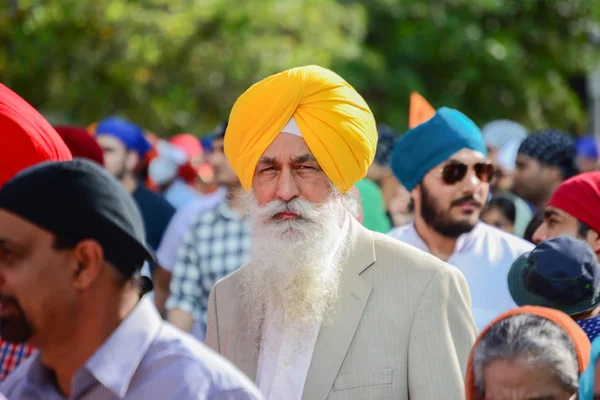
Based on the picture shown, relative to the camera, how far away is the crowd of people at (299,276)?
2.82 m

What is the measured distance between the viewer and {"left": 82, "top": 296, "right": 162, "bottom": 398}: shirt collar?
2.79 m

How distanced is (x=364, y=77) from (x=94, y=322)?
16227mm

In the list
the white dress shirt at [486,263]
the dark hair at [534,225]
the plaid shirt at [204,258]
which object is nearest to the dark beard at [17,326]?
the white dress shirt at [486,263]

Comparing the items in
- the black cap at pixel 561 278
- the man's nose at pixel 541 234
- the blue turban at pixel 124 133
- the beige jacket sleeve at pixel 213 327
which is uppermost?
the black cap at pixel 561 278

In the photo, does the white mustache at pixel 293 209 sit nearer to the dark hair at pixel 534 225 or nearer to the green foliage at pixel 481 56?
the dark hair at pixel 534 225

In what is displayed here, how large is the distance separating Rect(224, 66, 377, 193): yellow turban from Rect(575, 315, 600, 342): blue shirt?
974mm

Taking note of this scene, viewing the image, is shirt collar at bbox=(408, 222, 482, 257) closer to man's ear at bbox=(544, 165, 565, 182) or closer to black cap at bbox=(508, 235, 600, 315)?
black cap at bbox=(508, 235, 600, 315)

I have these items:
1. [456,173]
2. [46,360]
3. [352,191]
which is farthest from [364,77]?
[46,360]

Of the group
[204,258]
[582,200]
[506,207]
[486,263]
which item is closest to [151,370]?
[486,263]

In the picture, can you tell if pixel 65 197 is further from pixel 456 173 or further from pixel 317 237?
pixel 456 173

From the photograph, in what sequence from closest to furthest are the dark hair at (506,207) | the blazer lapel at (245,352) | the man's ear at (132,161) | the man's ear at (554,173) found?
the blazer lapel at (245,352) → the dark hair at (506,207) → the man's ear at (554,173) → the man's ear at (132,161)

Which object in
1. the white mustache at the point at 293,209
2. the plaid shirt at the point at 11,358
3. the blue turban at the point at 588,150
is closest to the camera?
the plaid shirt at the point at 11,358

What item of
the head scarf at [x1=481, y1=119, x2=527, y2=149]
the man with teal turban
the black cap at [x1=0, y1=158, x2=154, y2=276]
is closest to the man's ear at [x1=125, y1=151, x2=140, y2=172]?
the head scarf at [x1=481, y1=119, x2=527, y2=149]

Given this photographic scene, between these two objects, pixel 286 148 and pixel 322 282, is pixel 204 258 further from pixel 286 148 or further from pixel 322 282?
pixel 322 282
